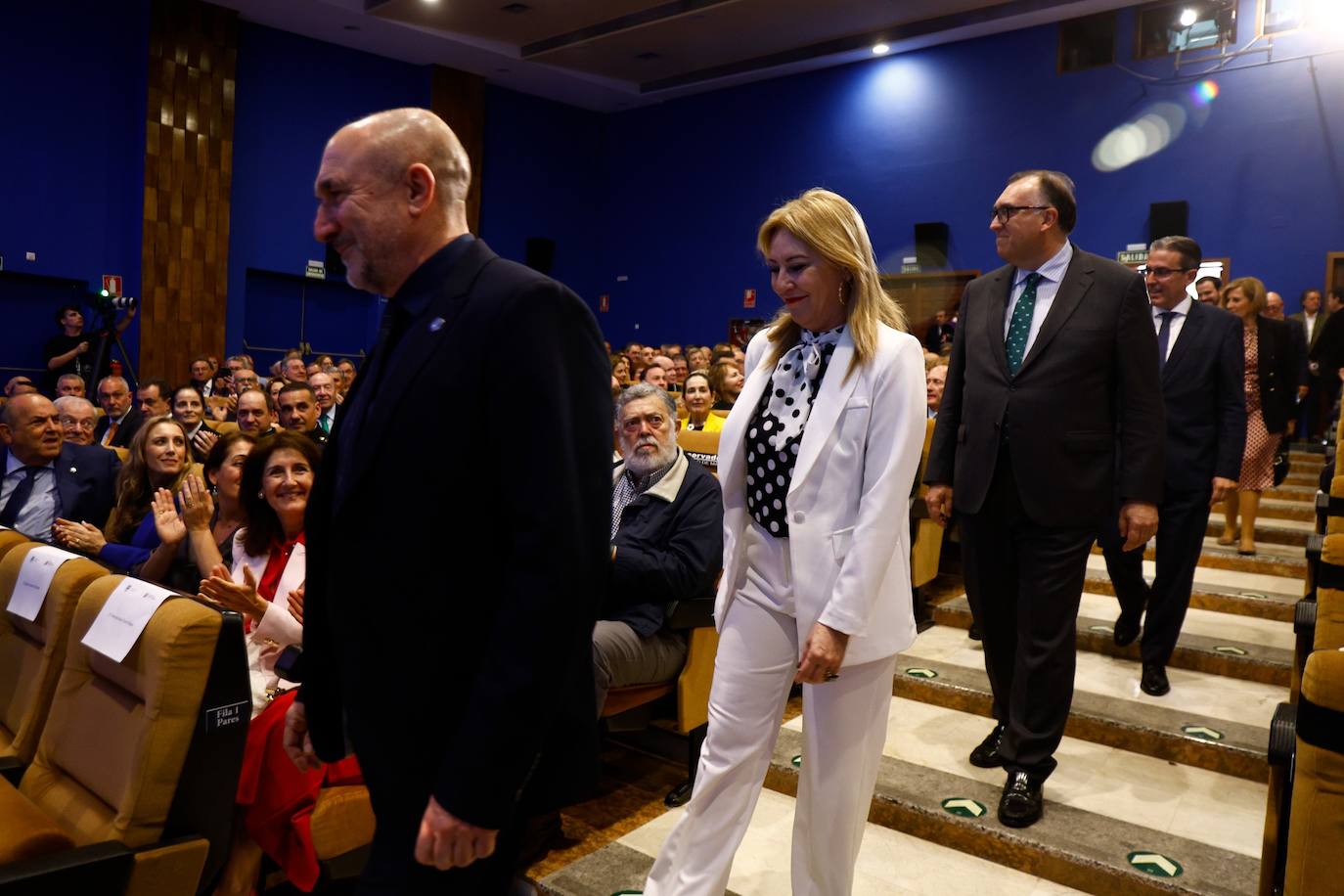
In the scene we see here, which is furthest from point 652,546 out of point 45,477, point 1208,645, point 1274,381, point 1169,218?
point 1169,218

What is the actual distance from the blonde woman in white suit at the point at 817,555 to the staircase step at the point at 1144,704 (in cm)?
142

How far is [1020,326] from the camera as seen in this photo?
230 cm

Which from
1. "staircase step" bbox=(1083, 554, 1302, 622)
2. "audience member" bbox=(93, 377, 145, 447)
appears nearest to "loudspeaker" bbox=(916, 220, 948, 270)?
"staircase step" bbox=(1083, 554, 1302, 622)

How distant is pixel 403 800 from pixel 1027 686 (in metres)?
1.62

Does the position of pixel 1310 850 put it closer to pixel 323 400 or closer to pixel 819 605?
pixel 819 605

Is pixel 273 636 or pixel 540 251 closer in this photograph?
pixel 273 636

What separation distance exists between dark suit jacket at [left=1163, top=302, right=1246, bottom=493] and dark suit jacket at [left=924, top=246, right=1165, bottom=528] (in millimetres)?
884

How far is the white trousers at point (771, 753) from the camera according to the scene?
5.43 ft

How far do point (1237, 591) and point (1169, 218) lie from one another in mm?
5852

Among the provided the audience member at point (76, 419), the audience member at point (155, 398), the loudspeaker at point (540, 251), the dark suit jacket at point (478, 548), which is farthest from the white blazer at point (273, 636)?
the loudspeaker at point (540, 251)

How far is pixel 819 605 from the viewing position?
63.7 inches

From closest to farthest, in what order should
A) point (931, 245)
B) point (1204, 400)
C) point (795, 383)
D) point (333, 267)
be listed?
point (795, 383) → point (1204, 400) → point (931, 245) → point (333, 267)

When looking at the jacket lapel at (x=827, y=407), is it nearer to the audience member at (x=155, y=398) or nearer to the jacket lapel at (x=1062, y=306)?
the jacket lapel at (x=1062, y=306)

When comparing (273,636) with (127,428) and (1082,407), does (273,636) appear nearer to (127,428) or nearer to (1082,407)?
(1082,407)
